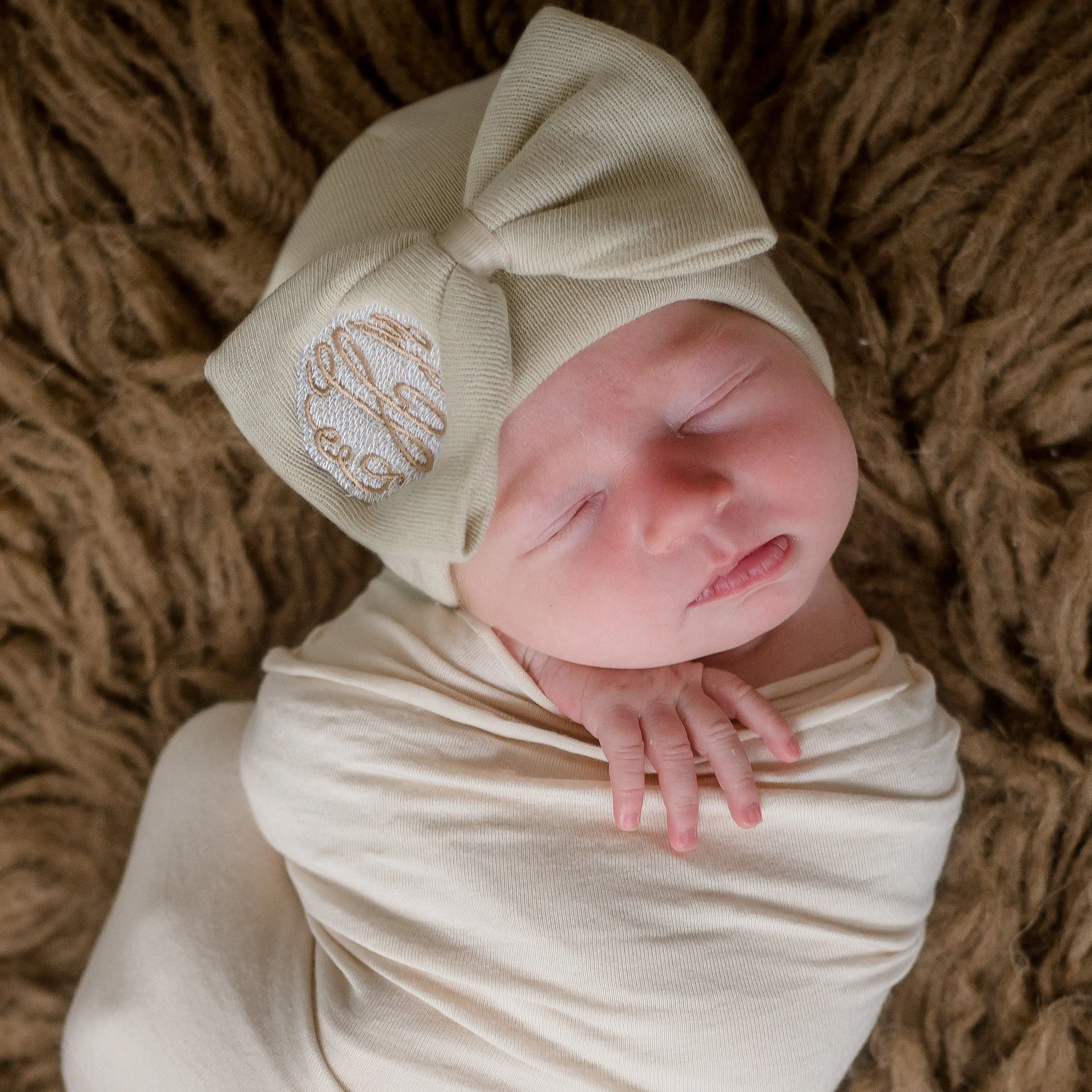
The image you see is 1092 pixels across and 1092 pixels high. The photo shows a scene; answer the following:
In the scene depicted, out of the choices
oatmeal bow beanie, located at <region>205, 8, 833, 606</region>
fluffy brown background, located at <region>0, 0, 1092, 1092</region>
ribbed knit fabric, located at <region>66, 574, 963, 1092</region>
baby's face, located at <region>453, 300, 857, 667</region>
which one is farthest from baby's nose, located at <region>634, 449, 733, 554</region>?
fluffy brown background, located at <region>0, 0, 1092, 1092</region>

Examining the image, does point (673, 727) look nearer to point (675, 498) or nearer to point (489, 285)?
point (675, 498)

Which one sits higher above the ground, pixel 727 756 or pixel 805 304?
pixel 805 304

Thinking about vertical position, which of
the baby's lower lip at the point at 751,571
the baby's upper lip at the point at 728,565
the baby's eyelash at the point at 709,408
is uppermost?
the baby's eyelash at the point at 709,408

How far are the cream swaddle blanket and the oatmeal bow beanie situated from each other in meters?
0.23

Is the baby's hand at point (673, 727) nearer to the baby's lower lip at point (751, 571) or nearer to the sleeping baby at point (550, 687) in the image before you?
the sleeping baby at point (550, 687)

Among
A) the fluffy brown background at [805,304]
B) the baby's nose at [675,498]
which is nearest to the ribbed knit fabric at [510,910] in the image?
the fluffy brown background at [805,304]

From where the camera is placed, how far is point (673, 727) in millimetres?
1163

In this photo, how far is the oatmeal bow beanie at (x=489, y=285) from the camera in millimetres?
1021

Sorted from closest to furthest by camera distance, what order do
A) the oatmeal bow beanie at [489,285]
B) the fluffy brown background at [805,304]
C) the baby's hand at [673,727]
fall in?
1. the oatmeal bow beanie at [489,285]
2. the baby's hand at [673,727]
3. the fluffy brown background at [805,304]

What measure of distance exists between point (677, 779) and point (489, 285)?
49cm

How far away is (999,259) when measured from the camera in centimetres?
130

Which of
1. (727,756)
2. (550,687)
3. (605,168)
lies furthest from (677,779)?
(605,168)

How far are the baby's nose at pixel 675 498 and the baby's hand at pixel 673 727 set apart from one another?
192 mm

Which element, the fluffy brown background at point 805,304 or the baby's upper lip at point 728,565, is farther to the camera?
→ the fluffy brown background at point 805,304
